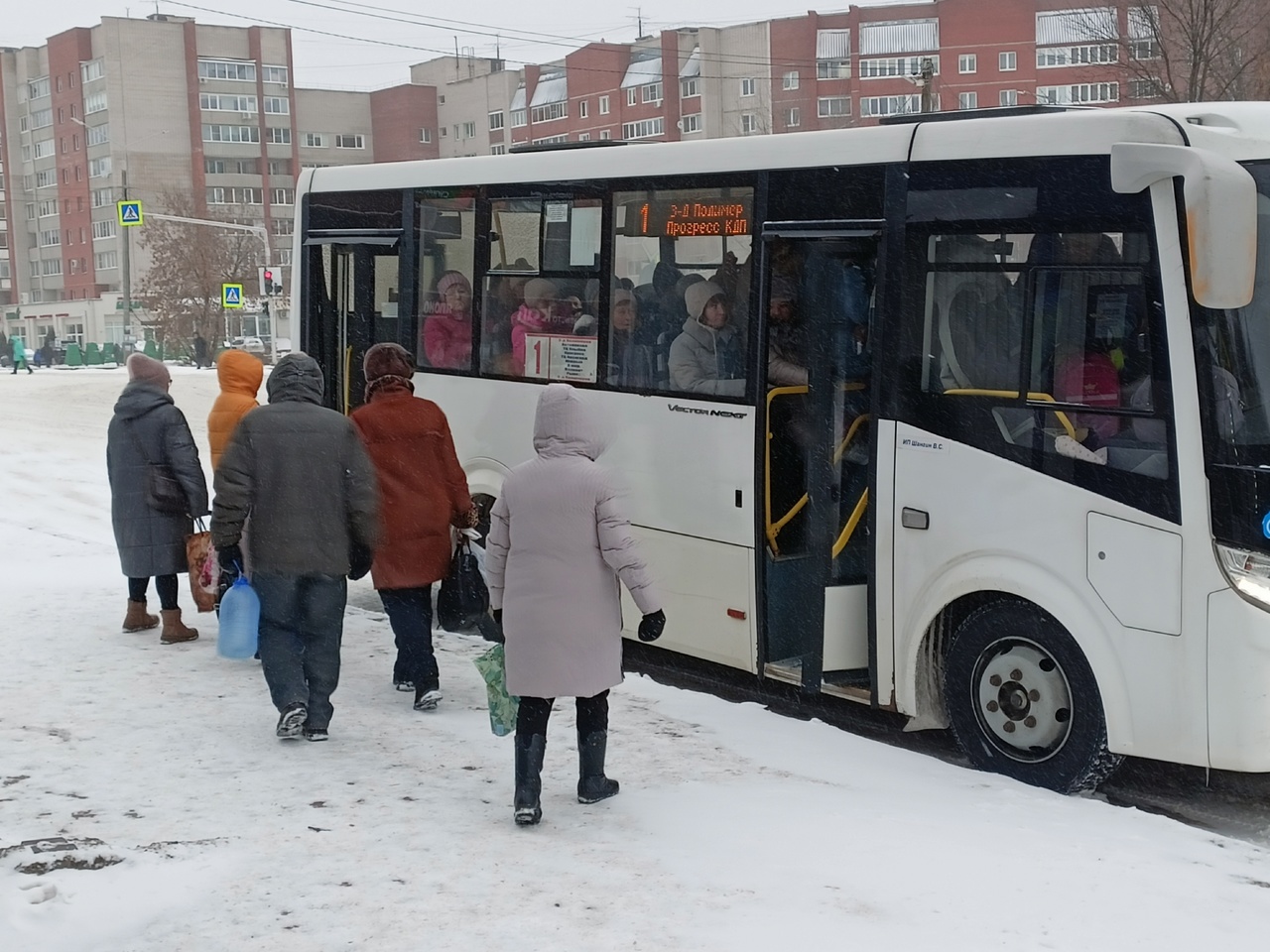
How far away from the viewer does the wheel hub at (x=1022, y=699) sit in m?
6.55

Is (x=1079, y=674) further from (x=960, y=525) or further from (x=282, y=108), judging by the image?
(x=282, y=108)

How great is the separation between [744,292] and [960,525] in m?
1.97

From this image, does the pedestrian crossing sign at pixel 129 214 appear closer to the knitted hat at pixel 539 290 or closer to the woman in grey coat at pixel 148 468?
the woman in grey coat at pixel 148 468

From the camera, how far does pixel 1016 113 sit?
729 cm

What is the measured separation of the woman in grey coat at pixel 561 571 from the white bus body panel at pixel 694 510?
2226 mm

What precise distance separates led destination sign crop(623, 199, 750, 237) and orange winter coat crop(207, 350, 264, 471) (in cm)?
237

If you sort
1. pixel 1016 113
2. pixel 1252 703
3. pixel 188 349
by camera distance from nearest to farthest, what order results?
pixel 1252 703 < pixel 1016 113 < pixel 188 349

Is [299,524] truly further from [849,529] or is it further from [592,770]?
[849,529]

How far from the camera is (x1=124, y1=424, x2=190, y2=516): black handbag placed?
29.2 ft

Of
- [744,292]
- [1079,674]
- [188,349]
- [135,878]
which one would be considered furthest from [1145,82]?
[188,349]

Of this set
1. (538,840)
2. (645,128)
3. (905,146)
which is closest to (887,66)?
(645,128)

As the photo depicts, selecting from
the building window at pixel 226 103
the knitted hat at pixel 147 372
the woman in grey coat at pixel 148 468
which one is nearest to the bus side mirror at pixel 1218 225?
the woman in grey coat at pixel 148 468

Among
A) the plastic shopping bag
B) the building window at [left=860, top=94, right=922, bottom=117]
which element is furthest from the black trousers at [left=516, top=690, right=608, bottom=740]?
the building window at [left=860, top=94, right=922, bottom=117]

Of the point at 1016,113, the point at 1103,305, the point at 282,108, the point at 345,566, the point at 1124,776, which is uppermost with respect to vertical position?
the point at 282,108
